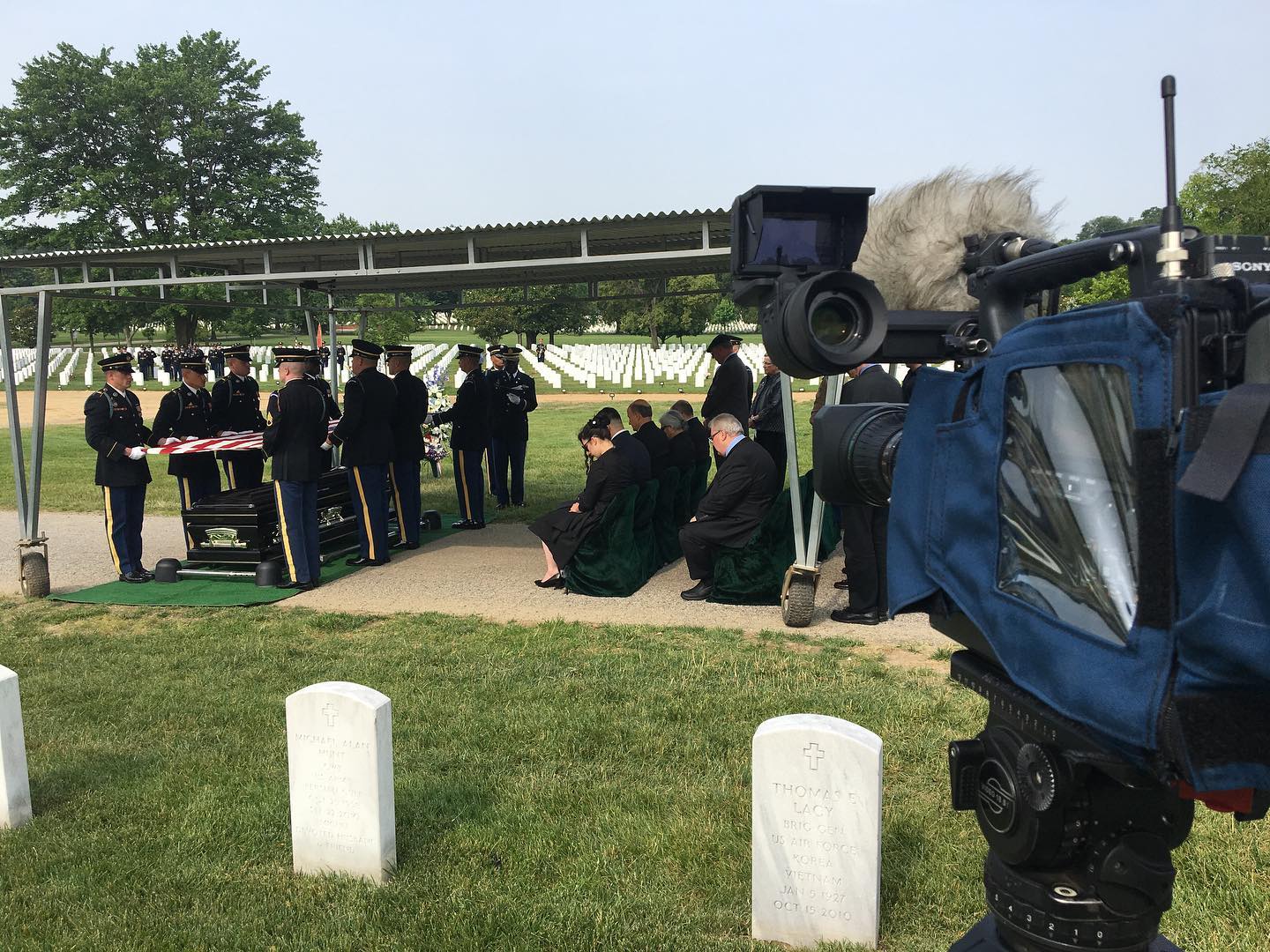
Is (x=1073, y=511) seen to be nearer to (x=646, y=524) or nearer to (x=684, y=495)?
(x=646, y=524)

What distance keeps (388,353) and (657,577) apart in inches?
157

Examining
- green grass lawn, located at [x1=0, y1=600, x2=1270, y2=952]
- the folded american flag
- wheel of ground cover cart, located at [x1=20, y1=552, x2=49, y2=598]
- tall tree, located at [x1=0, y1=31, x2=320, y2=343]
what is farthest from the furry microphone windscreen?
tall tree, located at [x1=0, y1=31, x2=320, y2=343]

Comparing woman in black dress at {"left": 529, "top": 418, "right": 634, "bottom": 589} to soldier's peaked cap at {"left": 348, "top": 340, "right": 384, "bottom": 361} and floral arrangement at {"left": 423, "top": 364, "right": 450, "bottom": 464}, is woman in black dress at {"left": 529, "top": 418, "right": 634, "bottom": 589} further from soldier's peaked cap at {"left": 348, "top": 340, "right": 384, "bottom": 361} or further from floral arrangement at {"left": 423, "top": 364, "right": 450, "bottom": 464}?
floral arrangement at {"left": 423, "top": 364, "right": 450, "bottom": 464}

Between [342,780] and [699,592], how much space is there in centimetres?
460

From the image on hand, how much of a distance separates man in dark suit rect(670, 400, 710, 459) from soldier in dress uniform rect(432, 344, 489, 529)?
2691 millimetres

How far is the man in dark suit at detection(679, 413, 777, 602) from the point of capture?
7.59 metres

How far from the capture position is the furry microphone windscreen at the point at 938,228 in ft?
7.93

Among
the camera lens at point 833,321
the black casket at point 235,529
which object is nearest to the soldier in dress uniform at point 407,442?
the black casket at point 235,529

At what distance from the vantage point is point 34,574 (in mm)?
8492

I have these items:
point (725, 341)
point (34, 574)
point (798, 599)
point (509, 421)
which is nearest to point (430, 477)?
point (509, 421)

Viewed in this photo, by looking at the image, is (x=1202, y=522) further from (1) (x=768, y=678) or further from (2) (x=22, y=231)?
(2) (x=22, y=231)

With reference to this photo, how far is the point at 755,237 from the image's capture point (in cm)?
223

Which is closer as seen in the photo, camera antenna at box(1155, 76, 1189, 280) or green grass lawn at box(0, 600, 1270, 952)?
camera antenna at box(1155, 76, 1189, 280)

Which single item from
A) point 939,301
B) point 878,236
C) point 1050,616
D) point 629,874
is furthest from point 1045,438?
point 629,874
